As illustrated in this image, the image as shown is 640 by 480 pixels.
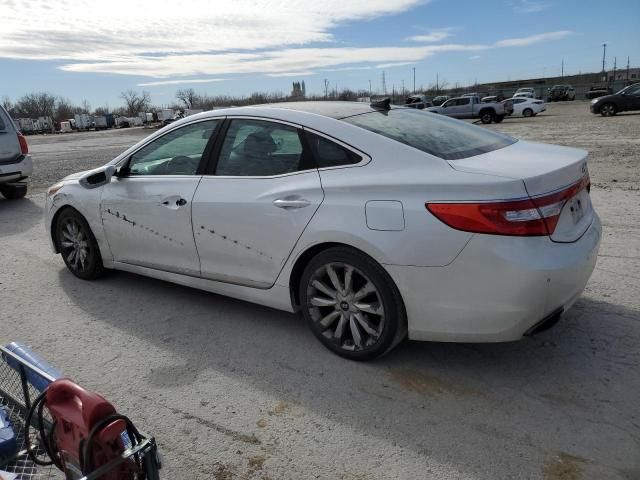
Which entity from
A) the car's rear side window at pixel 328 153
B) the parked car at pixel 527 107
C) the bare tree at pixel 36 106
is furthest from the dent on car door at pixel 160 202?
the bare tree at pixel 36 106

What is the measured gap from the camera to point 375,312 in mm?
3217

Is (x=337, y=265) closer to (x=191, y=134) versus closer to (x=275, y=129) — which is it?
(x=275, y=129)

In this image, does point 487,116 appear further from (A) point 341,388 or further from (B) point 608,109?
(A) point 341,388

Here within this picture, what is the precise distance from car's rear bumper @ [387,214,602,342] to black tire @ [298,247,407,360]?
0.10 meters

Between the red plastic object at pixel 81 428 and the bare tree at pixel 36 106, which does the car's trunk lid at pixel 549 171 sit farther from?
the bare tree at pixel 36 106

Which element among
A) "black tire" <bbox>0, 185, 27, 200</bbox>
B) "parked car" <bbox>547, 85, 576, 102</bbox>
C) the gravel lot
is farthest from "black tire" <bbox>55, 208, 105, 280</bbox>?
"parked car" <bbox>547, 85, 576, 102</bbox>

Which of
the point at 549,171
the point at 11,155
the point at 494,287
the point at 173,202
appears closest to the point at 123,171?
the point at 173,202

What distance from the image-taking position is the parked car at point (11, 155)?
9375 millimetres

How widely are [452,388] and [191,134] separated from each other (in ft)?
8.76

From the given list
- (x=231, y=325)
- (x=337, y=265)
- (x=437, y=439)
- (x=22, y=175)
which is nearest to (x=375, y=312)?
(x=337, y=265)

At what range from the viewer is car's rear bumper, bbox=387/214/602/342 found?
9.05 ft

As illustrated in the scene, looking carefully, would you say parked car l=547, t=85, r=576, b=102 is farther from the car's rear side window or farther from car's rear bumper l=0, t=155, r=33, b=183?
the car's rear side window

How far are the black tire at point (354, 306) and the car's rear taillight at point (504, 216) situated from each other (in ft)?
1.69

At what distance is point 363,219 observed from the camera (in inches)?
122
